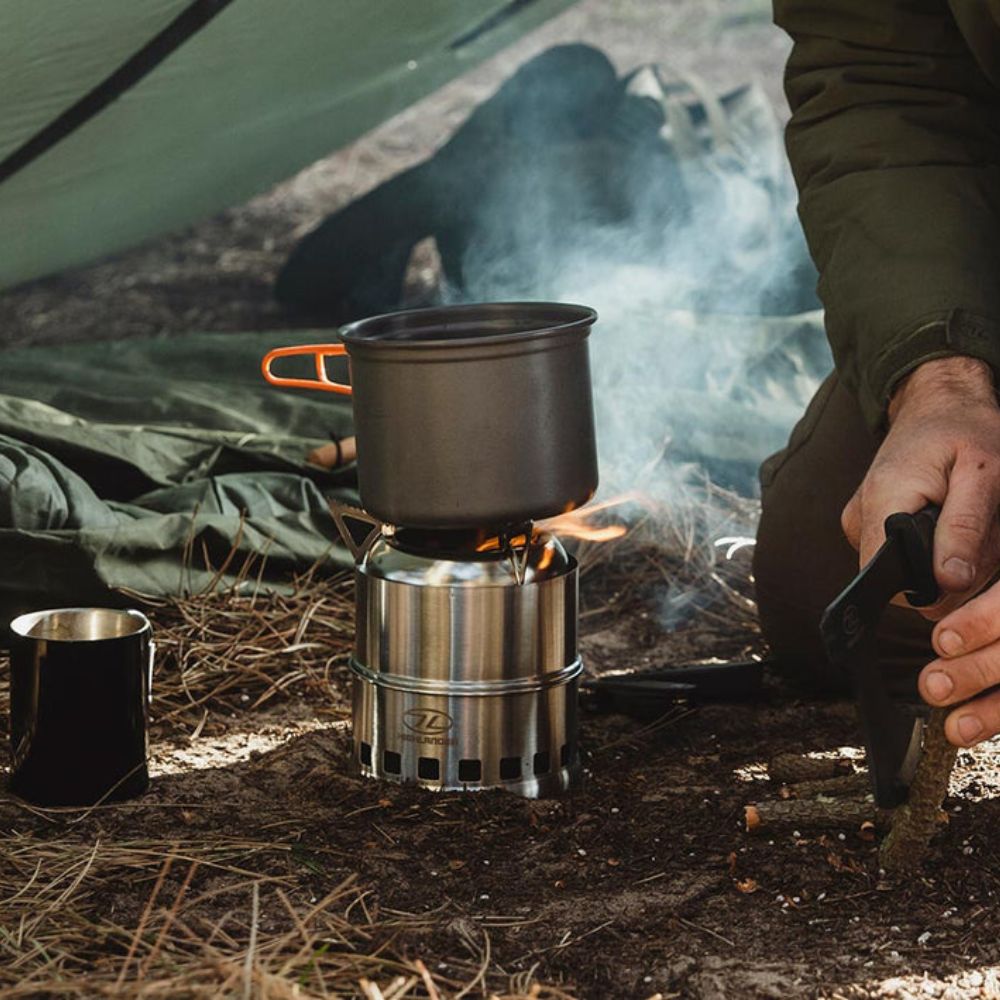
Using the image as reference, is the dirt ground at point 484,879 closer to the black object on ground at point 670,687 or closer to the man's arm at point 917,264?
the black object on ground at point 670,687

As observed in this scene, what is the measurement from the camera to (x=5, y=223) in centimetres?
371

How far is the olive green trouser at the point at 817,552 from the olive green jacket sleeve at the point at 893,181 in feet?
1.23

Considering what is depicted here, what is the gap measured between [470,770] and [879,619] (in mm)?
681

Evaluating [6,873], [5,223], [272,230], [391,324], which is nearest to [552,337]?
[391,324]

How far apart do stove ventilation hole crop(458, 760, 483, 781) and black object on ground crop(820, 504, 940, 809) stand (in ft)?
1.87

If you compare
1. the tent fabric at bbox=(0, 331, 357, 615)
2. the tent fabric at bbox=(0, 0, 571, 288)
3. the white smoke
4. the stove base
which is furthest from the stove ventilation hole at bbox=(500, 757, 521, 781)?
the tent fabric at bbox=(0, 0, 571, 288)

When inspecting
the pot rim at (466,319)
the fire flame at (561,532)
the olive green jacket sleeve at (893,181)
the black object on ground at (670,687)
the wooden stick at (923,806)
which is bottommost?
the black object on ground at (670,687)

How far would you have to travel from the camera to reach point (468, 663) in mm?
1932

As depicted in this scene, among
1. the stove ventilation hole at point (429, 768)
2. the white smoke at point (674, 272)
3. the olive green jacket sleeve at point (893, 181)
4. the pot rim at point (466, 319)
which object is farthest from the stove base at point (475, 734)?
the white smoke at point (674, 272)

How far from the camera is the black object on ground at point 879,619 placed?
1.41 meters

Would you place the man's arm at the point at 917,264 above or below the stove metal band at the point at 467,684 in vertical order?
above

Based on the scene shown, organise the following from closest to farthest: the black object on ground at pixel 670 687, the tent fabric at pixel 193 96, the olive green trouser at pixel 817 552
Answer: the black object on ground at pixel 670 687 → the olive green trouser at pixel 817 552 → the tent fabric at pixel 193 96

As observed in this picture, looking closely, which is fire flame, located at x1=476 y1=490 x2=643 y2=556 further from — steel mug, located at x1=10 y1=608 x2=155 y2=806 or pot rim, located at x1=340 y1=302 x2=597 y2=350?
steel mug, located at x1=10 y1=608 x2=155 y2=806

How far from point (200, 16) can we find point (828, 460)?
64.4 inches
